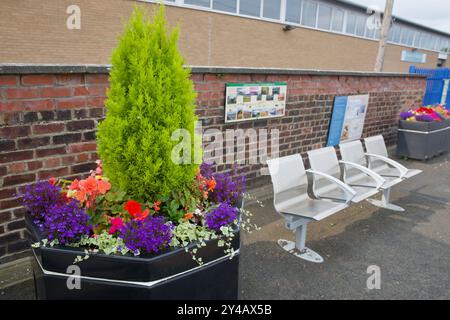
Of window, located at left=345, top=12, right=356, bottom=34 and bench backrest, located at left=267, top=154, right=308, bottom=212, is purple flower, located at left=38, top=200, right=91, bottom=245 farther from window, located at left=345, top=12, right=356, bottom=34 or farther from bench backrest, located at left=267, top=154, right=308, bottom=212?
window, located at left=345, top=12, right=356, bottom=34

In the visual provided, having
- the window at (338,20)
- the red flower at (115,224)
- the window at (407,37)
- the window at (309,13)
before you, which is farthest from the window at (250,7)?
the window at (407,37)

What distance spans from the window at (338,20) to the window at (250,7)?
7338mm

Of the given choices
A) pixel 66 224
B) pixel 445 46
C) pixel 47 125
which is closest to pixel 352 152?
pixel 47 125

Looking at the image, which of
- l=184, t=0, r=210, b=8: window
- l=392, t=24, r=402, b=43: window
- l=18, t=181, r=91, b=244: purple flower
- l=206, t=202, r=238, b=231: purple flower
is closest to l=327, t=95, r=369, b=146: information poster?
l=206, t=202, r=238, b=231: purple flower

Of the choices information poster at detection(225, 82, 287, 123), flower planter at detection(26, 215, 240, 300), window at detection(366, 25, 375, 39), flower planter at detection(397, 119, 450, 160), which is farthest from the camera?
window at detection(366, 25, 375, 39)

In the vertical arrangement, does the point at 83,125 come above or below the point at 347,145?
above

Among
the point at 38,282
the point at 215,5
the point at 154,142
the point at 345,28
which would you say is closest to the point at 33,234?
the point at 38,282

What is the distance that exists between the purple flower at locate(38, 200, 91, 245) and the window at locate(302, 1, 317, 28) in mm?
20284

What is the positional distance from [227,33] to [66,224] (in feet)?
49.4

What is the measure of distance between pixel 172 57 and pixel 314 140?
4.57 m

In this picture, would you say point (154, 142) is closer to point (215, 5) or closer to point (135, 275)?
point (135, 275)

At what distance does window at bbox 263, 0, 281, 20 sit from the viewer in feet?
57.1

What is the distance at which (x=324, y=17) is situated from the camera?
2127 cm
